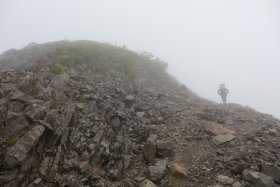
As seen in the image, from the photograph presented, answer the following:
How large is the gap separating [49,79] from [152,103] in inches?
237

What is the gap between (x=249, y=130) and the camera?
41.0 feet

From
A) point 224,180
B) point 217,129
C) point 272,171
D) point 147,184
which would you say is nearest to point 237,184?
point 224,180

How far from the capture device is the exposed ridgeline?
29.0ft

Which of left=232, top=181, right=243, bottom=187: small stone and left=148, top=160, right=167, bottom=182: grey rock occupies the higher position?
left=232, top=181, right=243, bottom=187: small stone

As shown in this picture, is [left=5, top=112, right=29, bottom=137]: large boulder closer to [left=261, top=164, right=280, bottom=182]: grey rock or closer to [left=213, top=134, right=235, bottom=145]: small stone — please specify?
[left=213, top=134, right=235, bottom=145]: small stone

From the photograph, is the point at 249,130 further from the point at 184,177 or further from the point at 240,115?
the point at 184,177

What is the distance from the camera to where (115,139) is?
11.1 meters

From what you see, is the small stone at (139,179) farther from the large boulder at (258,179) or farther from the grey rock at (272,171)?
the grey rock at (272,171)

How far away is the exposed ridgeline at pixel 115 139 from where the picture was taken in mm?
8844

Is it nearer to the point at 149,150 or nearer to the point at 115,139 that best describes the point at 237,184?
the point at 149,150

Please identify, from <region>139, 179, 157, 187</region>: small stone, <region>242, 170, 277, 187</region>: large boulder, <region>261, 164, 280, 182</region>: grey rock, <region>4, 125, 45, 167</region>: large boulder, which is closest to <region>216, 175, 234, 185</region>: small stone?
<region>242, 170, 277, 187</region>: large boulder

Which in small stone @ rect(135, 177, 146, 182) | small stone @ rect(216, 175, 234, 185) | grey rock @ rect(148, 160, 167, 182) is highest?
small stone @ rect(216, 175, 234, 185)

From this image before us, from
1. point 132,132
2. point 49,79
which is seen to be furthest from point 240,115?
point 49,79

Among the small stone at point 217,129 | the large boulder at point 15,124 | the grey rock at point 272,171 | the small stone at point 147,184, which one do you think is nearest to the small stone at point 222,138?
the small stone at point 217,129
